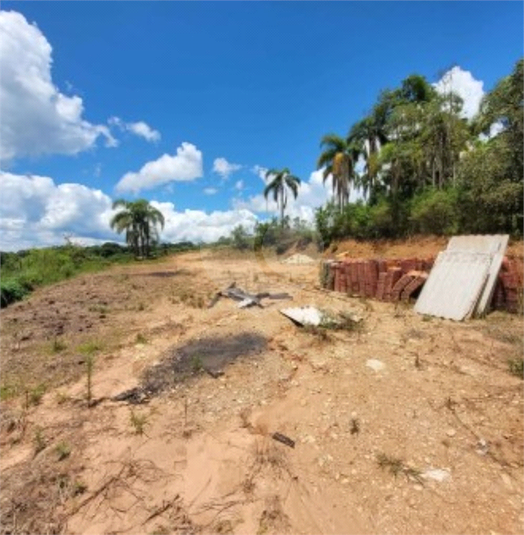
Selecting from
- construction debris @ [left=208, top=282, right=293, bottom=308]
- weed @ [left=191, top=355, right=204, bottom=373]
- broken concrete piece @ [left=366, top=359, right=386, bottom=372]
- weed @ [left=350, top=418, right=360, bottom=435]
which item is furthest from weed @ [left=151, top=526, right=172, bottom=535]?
construction debris @ [left=208, top=282, right=293, bottom=308]

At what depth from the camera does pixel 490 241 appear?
7.34 m

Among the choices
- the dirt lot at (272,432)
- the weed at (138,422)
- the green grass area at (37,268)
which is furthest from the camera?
the green grass area at (37,268)

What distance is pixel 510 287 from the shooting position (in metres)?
6.98

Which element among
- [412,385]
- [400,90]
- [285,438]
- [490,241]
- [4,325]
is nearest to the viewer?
[285,438]

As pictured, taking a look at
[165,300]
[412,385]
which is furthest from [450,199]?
[412,385]

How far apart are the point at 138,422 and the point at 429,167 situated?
17.5 metres

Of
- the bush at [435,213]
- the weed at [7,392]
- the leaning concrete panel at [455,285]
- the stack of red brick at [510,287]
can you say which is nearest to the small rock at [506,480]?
the leaning concrete panel at [455,285]

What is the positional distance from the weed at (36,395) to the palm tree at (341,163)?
62.2 ft

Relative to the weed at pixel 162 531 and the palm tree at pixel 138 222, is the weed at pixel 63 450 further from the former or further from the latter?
the palm tree at pixel 138 222

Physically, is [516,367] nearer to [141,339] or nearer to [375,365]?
[375,365]

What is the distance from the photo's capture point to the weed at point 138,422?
3693 mm

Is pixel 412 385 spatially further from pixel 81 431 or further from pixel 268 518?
pixel 81 431

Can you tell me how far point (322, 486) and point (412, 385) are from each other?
71.0 inches

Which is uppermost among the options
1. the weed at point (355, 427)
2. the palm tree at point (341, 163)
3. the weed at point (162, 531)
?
the palm tree at point (341, 163)
